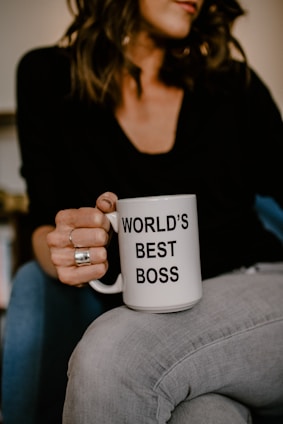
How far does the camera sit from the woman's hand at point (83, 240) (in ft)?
1.89

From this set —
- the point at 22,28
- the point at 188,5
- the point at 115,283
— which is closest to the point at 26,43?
the point at 22,28

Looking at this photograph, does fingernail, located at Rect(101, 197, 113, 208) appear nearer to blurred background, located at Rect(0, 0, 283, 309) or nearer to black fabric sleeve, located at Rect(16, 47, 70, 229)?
black fabric sleeve, located at Rect(16, 47, 70, 229)

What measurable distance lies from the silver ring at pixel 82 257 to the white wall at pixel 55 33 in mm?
1220

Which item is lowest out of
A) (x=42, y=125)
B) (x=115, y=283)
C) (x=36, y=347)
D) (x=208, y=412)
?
(x=36, y=347)

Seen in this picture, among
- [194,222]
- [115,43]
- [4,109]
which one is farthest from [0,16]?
[194,222]

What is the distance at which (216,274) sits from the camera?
83cm

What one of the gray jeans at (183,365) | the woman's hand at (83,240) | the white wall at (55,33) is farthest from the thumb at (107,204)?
the white wall at (55,33)

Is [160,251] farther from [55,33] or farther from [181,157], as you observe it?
[55,33]

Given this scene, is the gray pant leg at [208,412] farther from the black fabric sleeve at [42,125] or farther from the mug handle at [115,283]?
the black fabric sleeve at [42,125]

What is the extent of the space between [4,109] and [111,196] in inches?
57.1

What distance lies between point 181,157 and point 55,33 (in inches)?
48.1

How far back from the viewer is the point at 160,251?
1.71 ft

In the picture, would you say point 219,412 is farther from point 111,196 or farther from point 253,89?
point 253,89

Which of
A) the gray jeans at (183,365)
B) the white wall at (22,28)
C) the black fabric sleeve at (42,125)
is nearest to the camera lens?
the gray jeans at (183,365)
